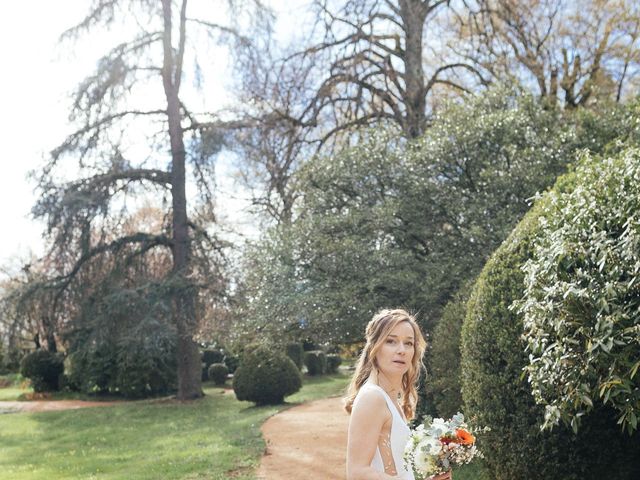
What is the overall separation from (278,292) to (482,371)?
16.8 feet

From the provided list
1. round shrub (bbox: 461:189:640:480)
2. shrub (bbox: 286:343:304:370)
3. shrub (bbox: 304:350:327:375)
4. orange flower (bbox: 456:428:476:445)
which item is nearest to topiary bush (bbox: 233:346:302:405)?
shrub (bbox: 286:343:304:370)

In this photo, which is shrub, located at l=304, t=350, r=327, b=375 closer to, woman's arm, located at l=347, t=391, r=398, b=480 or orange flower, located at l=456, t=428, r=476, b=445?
orange flower, located at l=456, t=428, r=476, b=445

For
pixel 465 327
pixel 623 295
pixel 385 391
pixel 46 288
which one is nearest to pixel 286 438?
pixel 465 327

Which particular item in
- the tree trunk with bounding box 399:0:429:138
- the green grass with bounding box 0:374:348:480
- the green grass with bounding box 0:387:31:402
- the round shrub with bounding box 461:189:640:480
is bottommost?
the green grass with bounding box 0:387:31:402

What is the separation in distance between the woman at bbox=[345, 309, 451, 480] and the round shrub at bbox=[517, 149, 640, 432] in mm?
1615

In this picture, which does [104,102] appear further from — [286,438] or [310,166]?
[286,438]

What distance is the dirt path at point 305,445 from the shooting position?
30.1 ft

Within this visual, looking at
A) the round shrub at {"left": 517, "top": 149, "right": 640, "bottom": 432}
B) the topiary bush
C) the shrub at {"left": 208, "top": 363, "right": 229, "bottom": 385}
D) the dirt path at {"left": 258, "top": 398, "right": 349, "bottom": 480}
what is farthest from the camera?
the shrub at {"left": 208, "top": 363, "right": 229, "bottom": 385}

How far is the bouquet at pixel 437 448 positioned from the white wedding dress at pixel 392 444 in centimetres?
3

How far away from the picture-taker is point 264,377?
17297 millimetres

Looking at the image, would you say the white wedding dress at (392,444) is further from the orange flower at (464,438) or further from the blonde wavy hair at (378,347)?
the orange flower at (464,438)

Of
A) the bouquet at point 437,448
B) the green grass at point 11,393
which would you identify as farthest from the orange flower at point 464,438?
the green grass at point 11,393

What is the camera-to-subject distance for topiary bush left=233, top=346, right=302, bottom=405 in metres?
17.3

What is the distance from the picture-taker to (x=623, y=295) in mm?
4414
